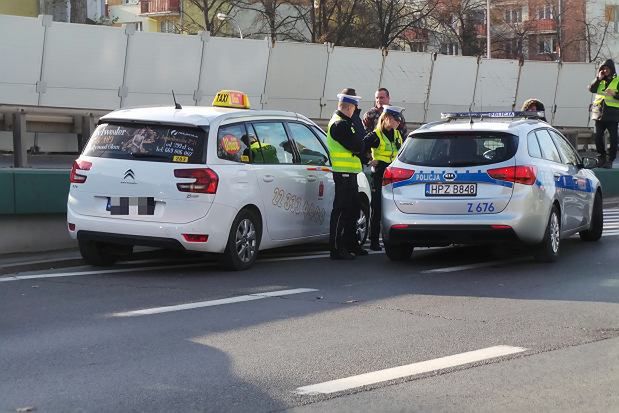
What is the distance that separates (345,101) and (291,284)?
9.01 feet

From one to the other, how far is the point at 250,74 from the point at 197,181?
14.7m

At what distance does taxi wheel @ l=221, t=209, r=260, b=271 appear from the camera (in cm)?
1091

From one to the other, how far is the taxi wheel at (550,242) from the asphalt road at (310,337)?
0.39ft

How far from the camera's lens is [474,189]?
442 inches

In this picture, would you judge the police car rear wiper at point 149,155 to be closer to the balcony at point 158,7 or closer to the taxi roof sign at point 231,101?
the taxi roof sign at point 231,101

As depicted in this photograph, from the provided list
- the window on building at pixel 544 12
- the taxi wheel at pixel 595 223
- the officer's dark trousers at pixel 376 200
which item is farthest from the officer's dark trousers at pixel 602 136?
the window on building at pixel 544 12

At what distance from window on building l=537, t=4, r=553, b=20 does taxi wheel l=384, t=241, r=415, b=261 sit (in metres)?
74.3

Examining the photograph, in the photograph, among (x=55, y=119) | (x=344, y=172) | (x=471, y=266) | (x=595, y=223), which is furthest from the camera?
(x=55, y=119)

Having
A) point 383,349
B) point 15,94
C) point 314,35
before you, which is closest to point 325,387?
point 383,349

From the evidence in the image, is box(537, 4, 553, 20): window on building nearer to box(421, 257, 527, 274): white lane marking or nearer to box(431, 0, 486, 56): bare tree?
box(431, 0, 486, 56): bare tree

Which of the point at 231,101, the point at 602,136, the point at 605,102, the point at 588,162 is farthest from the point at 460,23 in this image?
the point at 231,101

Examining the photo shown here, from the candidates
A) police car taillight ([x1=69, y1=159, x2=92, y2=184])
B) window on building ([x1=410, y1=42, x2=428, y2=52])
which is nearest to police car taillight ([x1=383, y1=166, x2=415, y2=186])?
police car taillight ([x1=69, y1=159, x2=92, y2=184])

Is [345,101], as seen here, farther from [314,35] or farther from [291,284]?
[314,35]

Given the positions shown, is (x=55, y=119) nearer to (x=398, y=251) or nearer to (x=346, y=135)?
(x=346, y=135)
